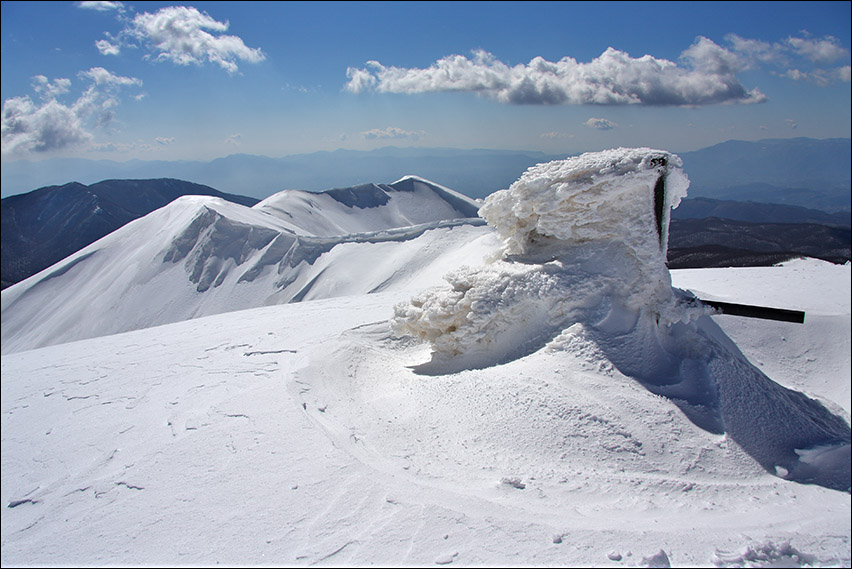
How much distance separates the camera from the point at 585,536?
2.60 metres

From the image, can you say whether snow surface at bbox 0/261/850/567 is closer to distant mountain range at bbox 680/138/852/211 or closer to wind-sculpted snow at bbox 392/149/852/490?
wind-sculpted snow at bbox 392/149/852/490

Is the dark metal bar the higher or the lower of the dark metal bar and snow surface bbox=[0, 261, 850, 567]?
the higher

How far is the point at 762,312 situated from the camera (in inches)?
164

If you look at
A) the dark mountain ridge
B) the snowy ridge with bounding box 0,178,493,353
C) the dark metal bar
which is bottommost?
the snowy ridge with bounding box 0,178,493,353

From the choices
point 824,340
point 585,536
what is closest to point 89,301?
point 585,536

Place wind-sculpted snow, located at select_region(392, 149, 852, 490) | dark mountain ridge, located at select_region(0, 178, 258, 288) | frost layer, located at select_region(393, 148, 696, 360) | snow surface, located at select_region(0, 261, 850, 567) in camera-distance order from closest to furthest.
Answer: snow surface, located at select_region(0, 261, 850, 567), wind-sculpted snow, located at select_region(392, 149, 852, 490), frost layer, located at select_region(393, 148, 696, 360), dark mountain ridge, located at select_region(0, 178, 258, 288)

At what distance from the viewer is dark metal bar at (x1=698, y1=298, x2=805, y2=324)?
4105 millimetres

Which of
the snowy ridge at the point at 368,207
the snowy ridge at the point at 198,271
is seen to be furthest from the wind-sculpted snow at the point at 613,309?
the snowy ridge at the point at 368,207

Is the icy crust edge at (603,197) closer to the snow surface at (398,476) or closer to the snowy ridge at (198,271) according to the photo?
the snow surface at (398,476)

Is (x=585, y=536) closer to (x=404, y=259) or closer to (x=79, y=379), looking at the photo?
(x=79, y=379)

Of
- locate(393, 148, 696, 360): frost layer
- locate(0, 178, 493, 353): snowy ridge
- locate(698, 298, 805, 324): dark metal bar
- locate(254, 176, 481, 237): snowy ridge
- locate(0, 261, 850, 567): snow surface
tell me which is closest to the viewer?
locate(0, 261, 850, 567): snow surface

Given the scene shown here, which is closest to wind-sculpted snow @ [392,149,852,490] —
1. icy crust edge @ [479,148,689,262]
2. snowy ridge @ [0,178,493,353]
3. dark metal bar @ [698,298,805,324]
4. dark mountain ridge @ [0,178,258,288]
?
icy crust edge @ [479,148,689,262]

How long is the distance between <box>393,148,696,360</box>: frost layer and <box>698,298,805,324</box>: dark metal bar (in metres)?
0.36

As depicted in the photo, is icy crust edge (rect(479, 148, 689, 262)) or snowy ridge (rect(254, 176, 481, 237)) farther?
snowy ridge (rect(254, 176, 481, 237))
